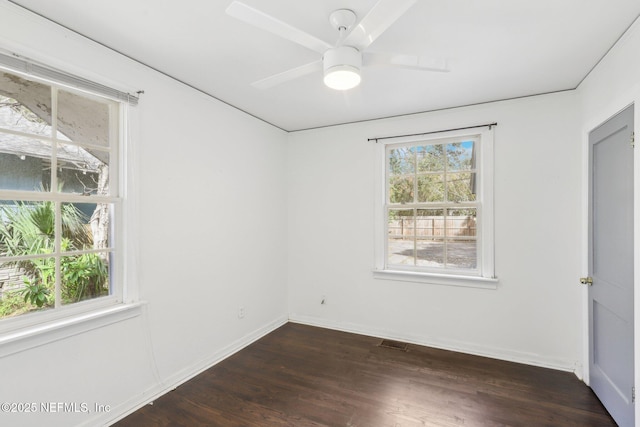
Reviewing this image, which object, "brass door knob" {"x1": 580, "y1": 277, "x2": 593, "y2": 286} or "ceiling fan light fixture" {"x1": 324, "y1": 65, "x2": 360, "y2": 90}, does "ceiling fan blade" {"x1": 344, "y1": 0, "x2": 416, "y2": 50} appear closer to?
"ceiling fan light fixture" {"x1": 324, "y1": 65, "x2": 360, "y2": 90}

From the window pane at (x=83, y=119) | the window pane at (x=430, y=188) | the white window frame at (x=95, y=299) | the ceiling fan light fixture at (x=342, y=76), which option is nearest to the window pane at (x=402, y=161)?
the window pane at (x=430, y=188)

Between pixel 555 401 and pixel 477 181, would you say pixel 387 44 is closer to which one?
pixel 477 181

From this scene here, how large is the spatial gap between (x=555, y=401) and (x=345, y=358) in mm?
1693

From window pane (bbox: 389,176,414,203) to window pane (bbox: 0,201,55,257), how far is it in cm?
307

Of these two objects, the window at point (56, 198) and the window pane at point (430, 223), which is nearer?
the window at point (56, 198)

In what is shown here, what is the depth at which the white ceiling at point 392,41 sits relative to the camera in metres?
1.67

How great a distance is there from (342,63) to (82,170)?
1854mm

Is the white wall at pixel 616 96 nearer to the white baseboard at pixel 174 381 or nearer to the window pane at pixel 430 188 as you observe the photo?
the window pane at pixel 430 188

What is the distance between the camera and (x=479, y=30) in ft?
6.11

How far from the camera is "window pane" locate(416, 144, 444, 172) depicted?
336 centimetres

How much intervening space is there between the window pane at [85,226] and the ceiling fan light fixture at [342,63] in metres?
1.82

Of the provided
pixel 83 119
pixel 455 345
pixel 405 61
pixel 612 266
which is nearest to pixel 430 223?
pixel 455 345

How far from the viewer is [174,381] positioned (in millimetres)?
2504

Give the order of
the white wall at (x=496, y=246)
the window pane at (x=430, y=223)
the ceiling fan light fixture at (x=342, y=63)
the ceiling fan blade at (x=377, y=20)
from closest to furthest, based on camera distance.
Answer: the ceiling fan blade at (x=377, y=20)
the ceiling fan light fixture at (x=342, y=63)
the white wall at (x=496, y=246)
the window pane at (x=430, y=223)
